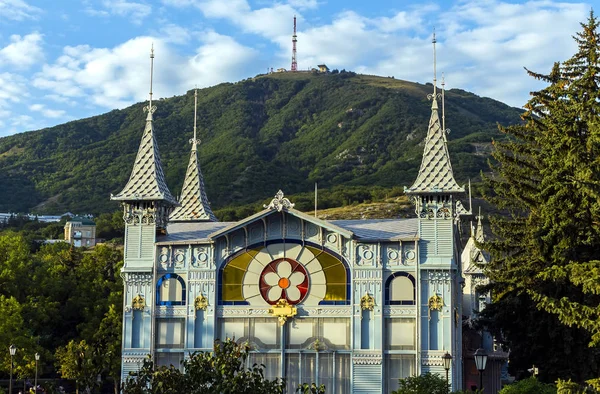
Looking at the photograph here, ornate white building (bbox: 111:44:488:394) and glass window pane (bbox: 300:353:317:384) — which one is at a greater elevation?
ornate white building (bbox: 111:44:488:394)

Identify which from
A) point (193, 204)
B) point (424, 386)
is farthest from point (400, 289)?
point (193, 204)

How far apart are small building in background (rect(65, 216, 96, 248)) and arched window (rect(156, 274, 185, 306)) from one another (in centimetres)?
9879

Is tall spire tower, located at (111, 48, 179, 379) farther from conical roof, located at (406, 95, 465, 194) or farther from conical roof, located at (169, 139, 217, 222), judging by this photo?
conical roof, located at (406, 95, 465, 194)

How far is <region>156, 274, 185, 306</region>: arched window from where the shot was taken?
40.9 metres

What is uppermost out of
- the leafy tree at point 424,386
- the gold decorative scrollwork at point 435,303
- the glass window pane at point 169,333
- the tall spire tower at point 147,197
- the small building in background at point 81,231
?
the small building in background at point 81,231

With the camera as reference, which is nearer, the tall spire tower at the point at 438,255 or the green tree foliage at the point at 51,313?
the tall spire tower at the point at 438,255

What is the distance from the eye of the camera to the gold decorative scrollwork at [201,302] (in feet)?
133

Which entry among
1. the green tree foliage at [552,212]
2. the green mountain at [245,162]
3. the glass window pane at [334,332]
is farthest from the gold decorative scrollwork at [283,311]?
the green mountain at [245,162]

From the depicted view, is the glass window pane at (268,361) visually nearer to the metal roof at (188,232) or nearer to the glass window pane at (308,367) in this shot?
the glass window pane at (308,367)

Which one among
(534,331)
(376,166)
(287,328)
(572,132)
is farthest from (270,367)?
(376,166)

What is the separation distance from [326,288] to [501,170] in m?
11.7

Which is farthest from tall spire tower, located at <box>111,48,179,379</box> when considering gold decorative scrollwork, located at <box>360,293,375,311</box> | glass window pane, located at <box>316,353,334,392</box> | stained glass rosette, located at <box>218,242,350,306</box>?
gold decorative scrollwork, located at <box>360,293,375,311</box>

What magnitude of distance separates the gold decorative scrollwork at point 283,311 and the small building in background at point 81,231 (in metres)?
101

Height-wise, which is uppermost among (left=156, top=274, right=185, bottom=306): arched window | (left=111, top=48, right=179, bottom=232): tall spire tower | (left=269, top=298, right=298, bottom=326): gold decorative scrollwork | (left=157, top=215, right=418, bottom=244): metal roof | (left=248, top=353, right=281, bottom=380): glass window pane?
(left=111, top=48, right=179, bottom=232): tall spire tower
